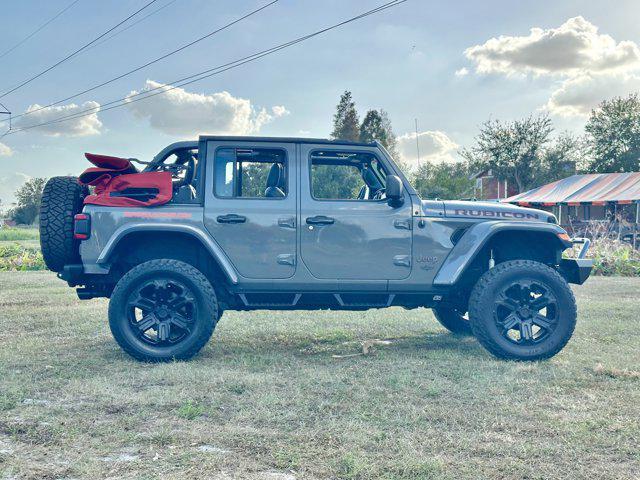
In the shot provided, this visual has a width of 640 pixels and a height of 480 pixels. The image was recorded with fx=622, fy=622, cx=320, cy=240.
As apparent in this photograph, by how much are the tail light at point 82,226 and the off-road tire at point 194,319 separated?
0.50 meters

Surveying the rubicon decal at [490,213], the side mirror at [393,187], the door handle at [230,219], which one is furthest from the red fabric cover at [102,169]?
the rubicon decal at [490,213]

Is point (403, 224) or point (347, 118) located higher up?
point (347, 118)

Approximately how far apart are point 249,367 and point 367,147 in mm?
2254

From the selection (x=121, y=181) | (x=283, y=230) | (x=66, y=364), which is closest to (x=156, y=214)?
(x=121, y=181)

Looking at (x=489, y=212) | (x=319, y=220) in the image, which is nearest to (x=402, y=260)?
(x=319, y=220)

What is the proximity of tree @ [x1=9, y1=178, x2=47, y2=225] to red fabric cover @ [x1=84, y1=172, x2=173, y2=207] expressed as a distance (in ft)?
219

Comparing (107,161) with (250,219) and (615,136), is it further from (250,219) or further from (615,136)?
(615,136)

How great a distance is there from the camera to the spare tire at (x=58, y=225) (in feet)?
17.8

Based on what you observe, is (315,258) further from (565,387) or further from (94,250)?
(565,387)

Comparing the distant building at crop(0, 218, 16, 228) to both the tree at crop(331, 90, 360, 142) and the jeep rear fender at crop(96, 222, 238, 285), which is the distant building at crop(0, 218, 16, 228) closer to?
the tree at crop(331, 90, 360, 142)

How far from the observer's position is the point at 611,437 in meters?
3.45

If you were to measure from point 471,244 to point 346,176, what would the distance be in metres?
1.32

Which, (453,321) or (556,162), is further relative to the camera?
(556,162)

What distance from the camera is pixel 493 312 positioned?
5.51 m
